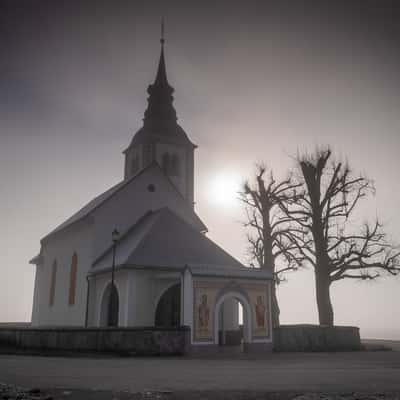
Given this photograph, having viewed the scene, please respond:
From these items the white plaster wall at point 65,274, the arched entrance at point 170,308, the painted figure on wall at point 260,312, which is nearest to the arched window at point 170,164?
the white plaster wall at point 65,274

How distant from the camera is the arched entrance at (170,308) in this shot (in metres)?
24.8

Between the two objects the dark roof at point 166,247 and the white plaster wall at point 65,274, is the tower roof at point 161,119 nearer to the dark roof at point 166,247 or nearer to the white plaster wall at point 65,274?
the white plaster wall at point 65,274

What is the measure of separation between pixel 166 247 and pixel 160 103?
68.4 feet

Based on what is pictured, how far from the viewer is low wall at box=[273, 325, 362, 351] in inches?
941

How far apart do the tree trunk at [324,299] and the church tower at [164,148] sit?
46.9 ft

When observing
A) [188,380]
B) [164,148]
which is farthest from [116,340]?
[164,148]

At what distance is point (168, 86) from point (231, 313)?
83.7 feet

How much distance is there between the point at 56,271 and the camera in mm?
33969

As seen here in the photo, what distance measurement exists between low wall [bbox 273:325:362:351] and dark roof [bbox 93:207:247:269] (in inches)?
186

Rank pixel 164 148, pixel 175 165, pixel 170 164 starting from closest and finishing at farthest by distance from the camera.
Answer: pixel 164 148, pixel 170 164, pixel 175 165

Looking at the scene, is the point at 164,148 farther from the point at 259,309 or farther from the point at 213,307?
the point at 213,307

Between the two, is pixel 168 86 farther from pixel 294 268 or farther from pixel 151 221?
pixel 294 268

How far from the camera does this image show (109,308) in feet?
84.2

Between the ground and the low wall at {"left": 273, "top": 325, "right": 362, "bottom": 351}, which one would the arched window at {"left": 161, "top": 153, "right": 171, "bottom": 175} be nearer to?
the low wall at {"left": 273, "top": 325, "right": 362, "bottom": 351}
